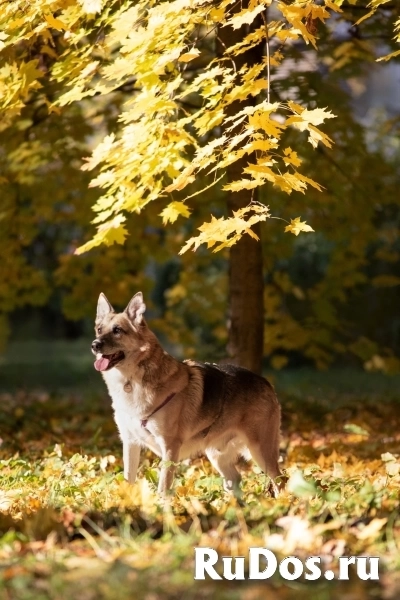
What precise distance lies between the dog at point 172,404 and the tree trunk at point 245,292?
301cm

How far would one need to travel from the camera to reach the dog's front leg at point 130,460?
7.04 metres

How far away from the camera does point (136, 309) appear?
710 centimetres

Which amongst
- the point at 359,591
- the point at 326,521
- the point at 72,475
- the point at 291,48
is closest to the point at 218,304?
the point at 291,48

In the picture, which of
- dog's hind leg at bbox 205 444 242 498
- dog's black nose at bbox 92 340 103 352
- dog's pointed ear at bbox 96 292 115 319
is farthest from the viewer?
dog's hind leg at bbox 205 444 242 498

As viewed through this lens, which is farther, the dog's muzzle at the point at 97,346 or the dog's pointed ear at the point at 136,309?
the dog's pointed ear at the point at 136,309

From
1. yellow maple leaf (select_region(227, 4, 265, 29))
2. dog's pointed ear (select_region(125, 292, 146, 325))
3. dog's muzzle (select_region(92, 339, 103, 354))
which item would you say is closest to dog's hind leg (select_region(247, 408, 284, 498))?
dog's pointed ear (select_region(125, 292, 146, 325))

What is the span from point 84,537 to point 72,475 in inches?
94.3

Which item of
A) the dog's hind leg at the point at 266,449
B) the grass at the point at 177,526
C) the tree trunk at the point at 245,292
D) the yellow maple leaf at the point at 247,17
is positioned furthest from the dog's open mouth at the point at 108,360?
the tree trunk at the point at 245,292

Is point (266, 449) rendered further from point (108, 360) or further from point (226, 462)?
point (108, 360)

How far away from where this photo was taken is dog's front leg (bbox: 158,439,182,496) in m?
6.60

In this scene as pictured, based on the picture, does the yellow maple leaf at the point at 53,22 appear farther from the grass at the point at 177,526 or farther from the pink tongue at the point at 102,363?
the grass at the point at 177,526

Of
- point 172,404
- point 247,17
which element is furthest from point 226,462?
point 247,17

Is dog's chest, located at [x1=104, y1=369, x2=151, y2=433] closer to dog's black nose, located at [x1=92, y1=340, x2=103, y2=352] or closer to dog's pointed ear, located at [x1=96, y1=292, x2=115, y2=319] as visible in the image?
dog's black nose, located at [x1=92, y1=340, x2=103, y2=352]

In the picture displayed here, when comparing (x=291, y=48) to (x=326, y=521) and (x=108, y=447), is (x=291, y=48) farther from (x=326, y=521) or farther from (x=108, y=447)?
(x=326, y=521)
